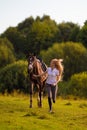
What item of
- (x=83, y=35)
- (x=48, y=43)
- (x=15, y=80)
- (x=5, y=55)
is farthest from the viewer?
(x=48, y=43)

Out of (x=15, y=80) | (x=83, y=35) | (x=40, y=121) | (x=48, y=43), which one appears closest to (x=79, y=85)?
(x=15, y=80)

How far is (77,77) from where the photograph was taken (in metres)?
59.0

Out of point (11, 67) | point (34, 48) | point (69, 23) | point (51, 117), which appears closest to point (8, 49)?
point (34, 48)

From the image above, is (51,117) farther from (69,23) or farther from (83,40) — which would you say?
(69,23)

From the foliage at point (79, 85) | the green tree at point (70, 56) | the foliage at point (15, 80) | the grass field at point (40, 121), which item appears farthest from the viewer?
the green tree at point (70, 56)

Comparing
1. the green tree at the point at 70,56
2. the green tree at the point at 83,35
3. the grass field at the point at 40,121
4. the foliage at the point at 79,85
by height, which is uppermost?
the green tree at the point at 83,35

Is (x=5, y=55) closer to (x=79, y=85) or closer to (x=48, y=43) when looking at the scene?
(x=48, y=43)

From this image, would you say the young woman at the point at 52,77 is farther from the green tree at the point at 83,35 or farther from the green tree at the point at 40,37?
the green tree at the point at 40,37

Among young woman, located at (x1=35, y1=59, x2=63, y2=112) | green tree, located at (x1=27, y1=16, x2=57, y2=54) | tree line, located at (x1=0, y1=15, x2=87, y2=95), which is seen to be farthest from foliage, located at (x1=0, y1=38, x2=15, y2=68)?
young woman, located at (x1=35, y1=59, x2=63, y2=112)

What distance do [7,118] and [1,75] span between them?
42486mm

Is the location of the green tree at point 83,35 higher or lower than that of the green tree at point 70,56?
higher

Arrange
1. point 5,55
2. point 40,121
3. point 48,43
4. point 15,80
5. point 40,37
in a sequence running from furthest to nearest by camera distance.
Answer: point 40,37 < point 48,43 < point 5,55 < point 15,80 < point 40,121

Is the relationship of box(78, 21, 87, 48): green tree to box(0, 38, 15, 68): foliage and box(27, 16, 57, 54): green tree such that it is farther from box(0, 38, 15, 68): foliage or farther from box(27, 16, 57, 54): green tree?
box(0, 38, 15, 68): foliage

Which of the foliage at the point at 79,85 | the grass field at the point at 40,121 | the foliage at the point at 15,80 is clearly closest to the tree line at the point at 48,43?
the foliage at the point at 15,80
